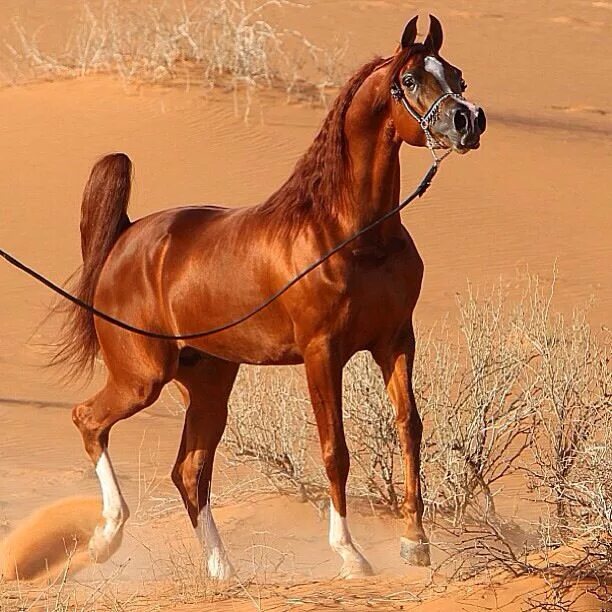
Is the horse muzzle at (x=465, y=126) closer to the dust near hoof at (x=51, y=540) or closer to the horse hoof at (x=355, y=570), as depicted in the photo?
the horse hoof at (x=355, y=570)

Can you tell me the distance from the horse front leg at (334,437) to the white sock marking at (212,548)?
34.3 inches

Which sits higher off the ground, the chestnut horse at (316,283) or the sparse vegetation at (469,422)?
the chestnut horse at (316,283)

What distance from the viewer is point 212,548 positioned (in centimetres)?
745

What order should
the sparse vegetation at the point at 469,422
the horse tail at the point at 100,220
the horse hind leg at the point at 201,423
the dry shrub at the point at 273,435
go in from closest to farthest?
1. the horse hind leg at the point at 201,423
2. the horse tail at the point at 100,220
3. the sparse vegetation at the point at 469,422
4. the dry shrub at the point at 273,435

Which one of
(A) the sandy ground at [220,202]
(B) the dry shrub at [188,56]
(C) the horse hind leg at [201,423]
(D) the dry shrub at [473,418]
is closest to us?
(C) the horse hind leg at [201,423]

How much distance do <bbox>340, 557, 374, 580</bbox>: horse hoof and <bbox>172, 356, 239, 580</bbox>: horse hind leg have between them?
135 cm

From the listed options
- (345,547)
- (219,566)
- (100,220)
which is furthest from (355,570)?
(100,220)

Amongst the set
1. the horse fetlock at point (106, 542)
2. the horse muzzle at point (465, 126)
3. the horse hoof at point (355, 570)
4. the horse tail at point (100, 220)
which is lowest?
the horse fetlock at point (106, 542)

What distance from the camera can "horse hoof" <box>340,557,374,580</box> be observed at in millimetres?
6449

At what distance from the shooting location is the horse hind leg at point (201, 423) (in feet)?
25.3

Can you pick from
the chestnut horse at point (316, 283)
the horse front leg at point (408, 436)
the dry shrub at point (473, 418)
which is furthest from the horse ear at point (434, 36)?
the dry shrub at point (473, 418)

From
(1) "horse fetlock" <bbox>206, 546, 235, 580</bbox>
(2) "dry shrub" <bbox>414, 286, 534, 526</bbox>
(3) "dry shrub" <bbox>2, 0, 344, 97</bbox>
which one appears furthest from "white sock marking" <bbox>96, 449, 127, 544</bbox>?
(3) "dry shrub" <bbox>2, 0, 344, 97</bbox>

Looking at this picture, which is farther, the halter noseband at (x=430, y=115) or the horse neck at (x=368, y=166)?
the horse neck at (x=368, y=166)

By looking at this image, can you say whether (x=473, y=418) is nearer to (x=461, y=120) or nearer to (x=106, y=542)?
(x=106, y=542)
